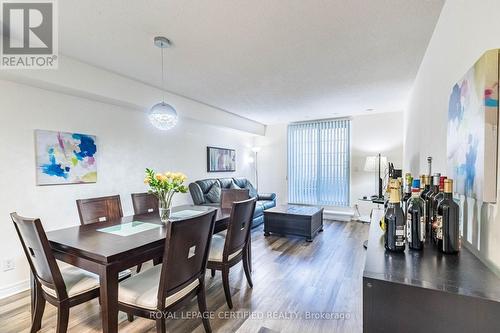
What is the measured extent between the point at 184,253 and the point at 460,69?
2017 millimetres

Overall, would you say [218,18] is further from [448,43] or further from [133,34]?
[448,43]

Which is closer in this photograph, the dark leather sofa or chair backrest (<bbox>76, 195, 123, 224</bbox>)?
chair backrest (<bbox>76, 195, 123, 224</bbox>)

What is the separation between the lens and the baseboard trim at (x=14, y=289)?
247cm

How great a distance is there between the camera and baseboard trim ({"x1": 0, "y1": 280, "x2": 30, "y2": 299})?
247 centimetres

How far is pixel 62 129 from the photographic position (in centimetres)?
293

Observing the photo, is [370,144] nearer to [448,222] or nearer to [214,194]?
[214,194]

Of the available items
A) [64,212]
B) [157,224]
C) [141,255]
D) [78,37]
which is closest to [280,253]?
[157,224]

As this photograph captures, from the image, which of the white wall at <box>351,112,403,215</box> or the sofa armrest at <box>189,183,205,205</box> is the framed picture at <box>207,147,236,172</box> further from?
the white wall at <box>351,112,403,215</box>

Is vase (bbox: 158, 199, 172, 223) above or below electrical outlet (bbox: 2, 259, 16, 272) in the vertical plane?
above

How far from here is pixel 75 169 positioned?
9.98 feet

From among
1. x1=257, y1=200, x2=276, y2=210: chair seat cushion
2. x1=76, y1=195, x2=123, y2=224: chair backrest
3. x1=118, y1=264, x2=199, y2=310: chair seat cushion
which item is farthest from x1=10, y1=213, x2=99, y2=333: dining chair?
x1=257, y1=200, x2=276, y2=210: chair seat cushion

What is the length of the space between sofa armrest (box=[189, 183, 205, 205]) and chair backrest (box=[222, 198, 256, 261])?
2332mm

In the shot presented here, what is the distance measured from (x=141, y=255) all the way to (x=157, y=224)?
594 millimetres

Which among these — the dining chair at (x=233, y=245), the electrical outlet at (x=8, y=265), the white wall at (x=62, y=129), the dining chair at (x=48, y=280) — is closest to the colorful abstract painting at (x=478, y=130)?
the dining chair at (x=233, y=245)
